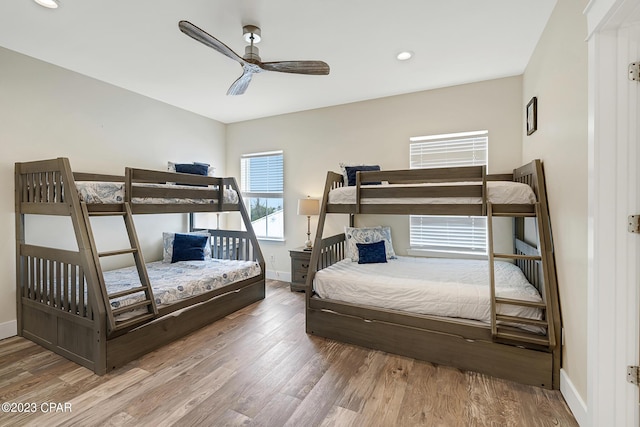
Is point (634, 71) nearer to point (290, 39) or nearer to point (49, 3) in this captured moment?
point (290, 39)

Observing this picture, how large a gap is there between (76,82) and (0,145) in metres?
1.02

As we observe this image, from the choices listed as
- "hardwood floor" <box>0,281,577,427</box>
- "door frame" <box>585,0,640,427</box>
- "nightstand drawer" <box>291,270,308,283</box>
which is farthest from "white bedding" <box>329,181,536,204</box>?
"nightstand drawer" <box>291,270,308,283</box>

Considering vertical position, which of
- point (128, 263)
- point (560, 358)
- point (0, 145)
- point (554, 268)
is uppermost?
point (0, 145)

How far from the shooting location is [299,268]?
14.0ft

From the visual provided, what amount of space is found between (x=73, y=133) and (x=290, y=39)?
2.67 metres

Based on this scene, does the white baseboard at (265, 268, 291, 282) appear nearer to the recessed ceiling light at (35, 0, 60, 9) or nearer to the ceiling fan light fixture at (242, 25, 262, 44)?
the ceiling fan light fixture at (242, 25, 262, 44)

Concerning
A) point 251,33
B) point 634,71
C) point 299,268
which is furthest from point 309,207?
point 634,71

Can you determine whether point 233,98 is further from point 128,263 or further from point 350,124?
point 128,263

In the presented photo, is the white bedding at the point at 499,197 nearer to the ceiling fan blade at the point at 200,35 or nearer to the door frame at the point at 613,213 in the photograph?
the door frame at the point at 613,213

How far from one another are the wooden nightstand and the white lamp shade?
22.7 inches

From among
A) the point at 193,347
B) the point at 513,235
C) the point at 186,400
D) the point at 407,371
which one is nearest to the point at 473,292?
the point at 407,371

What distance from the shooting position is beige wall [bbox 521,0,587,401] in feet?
5.64

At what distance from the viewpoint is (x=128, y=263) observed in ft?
12.7

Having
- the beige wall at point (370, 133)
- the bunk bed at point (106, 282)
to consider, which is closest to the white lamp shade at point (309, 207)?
the beige wall at point (370, 133)
